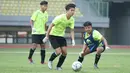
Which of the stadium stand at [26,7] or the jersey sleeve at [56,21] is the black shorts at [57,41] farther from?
the stadium stand at [26,7]

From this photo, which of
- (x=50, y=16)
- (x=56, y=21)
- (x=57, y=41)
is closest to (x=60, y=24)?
(x=56, y=21)

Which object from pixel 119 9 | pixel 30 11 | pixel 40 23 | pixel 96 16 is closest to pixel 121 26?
pixel 119 9

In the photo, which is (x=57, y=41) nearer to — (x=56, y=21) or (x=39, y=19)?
(x=56, y=21)

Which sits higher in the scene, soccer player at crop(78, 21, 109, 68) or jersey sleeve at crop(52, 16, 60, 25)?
jersey sleeve at crop(52, 16, 60, 25)

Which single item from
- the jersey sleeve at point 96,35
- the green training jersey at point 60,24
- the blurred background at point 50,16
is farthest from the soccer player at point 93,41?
the blurred background at point 50,16

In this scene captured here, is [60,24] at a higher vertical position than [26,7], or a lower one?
higher

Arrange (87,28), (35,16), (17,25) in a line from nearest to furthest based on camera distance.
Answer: (87,28)
(35,16)
(17,25)

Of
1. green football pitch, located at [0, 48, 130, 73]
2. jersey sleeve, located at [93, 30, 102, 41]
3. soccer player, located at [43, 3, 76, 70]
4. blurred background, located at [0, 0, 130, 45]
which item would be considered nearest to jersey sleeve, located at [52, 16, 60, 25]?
soccer player, located at [43, 3, 76, 70]

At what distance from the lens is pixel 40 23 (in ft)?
54.4

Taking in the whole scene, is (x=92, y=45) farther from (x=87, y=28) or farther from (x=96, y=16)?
(x=96, y=16)

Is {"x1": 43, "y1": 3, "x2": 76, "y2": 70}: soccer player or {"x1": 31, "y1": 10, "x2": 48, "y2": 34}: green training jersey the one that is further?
{"x1": 31, "y1": 10, "x2": 48, "y2": 34}: green training jersey

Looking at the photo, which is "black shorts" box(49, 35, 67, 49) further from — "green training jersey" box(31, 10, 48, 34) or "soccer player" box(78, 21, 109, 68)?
"green training jersey" box(31, 10, 48, 34)

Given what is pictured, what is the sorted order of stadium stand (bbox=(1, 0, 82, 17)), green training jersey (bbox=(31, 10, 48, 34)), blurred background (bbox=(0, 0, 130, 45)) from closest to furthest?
green training jersey (bbox=(31, 10, 48, 34))
blurred background (bbox=(0, 0, 130, 45))
stadium stand (bbox=(1, 0, 82, 17))

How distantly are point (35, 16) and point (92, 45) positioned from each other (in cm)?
331
